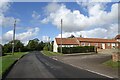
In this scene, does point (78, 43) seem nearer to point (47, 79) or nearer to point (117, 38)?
point (117, 38)

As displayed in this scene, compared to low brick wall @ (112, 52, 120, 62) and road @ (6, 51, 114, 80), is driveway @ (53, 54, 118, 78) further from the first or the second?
low brick wall @ (112, 52, 120, 62)

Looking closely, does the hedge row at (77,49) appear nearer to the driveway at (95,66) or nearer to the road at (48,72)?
the driveway at (95,66)

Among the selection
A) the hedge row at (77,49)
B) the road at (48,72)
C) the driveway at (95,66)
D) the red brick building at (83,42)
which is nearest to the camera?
the road at (48,72)

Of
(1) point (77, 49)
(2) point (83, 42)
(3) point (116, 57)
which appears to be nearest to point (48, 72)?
(3) point (116, 57)

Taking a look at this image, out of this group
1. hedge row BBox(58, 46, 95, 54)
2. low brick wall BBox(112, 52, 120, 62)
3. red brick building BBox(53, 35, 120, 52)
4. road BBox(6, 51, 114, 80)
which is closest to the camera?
road BBox(6, 51, 114, 80)

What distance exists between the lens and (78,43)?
81375 mm

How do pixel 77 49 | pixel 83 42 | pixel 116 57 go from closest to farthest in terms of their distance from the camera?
pixel 116 57 < pixel 77 49 < pixel 83 42

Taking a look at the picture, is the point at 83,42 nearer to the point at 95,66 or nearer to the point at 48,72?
the point at 95,66

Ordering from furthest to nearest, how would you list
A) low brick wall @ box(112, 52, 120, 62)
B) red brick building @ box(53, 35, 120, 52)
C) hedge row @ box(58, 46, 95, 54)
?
red brick building @ box(53, 35, 120, 52), hedge row @ box(58, 46, 95, 54), low brick wall @ box(112, 52, 120, 62)

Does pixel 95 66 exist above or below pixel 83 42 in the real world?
below

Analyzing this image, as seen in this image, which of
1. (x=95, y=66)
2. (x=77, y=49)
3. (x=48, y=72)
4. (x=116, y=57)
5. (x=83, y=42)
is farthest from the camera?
(x=83, y=42)

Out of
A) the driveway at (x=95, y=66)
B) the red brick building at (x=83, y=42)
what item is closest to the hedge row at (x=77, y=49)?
the red brick building at (x=83, y=42)

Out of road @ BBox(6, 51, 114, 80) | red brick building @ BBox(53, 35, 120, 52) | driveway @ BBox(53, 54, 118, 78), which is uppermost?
→ red brick building @ BBox(53, 35, 120, 52)

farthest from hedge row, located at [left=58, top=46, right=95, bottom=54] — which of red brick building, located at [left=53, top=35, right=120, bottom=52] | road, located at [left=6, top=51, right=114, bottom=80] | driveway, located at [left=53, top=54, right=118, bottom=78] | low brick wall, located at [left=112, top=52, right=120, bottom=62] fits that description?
road, located at [left=6, top=51, right=114, bottom=80]
